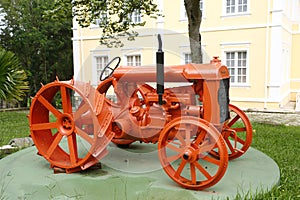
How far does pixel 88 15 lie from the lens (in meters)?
6.87

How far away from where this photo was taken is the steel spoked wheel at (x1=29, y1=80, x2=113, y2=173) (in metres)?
3.49

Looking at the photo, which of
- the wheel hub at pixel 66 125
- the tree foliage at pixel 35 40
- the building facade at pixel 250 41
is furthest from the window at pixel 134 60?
the tree foliage at pixel 35 40

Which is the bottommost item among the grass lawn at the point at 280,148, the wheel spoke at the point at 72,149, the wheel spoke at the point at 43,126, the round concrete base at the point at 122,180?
the grass lawn at the point at 280,148

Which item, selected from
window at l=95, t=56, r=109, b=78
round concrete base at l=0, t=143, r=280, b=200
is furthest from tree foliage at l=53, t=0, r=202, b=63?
round concrete base at l=0, t=143, r=280, b=200

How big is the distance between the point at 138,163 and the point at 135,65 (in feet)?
3.97

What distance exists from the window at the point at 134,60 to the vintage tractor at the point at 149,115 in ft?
0.32

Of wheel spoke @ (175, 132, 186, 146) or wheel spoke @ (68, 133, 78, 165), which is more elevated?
wheel spoke @ (175, 132, 186, 146)

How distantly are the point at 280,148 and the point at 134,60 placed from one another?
279cm

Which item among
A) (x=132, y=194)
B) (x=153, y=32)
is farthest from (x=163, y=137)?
(x=153, y=32)

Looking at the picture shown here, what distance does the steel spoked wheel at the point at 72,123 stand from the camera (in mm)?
3488

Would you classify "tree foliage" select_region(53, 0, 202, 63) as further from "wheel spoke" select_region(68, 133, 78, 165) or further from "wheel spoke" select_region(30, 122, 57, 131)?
"wheel spoke" select_region(68, 133, 78, 165)

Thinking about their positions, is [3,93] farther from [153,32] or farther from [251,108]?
[251,108]

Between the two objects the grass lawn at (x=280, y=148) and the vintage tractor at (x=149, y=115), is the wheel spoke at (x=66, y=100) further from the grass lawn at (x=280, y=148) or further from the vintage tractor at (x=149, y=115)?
the grass lawn at (x=280, y=148)

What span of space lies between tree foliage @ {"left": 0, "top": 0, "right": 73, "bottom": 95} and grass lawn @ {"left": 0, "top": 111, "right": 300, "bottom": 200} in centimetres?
793
